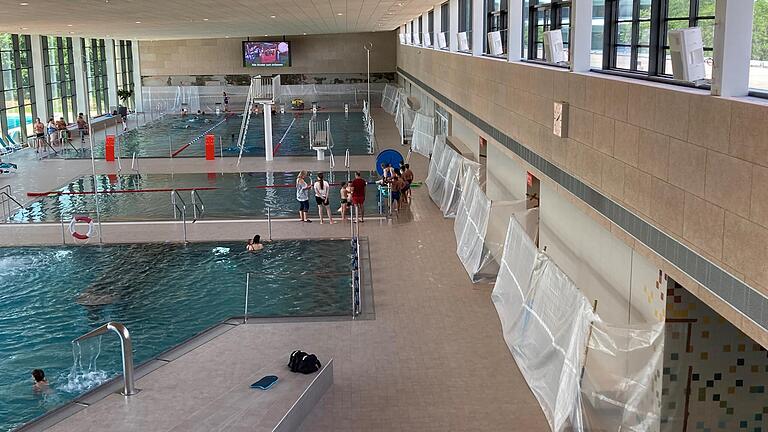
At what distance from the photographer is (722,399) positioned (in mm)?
7797

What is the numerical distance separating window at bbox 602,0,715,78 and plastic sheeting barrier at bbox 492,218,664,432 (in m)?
2.53

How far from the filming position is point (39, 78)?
127 ft

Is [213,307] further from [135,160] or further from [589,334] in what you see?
[135,160]

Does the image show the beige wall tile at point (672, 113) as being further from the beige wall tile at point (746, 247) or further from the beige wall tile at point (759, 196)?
the beige wall tile at point (759, 196)

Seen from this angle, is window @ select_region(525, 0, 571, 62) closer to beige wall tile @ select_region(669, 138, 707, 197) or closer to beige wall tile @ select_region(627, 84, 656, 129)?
beige wall tile @ select_region(627, 84, 656, 129)

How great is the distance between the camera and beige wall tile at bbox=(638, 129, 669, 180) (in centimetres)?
726

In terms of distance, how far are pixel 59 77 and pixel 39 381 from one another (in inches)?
1387

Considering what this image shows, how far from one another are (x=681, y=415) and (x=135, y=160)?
2610 cm

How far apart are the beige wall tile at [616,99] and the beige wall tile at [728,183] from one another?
2.14 metres

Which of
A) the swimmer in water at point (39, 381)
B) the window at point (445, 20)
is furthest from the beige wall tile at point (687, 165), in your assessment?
the window at point (445, 20)

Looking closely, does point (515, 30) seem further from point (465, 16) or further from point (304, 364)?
point (465, 16)

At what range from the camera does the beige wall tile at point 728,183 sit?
5656mm

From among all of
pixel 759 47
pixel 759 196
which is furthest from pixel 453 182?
pixel 759 196

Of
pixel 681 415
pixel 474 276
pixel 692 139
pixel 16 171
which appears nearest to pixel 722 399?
pixel 681 415
